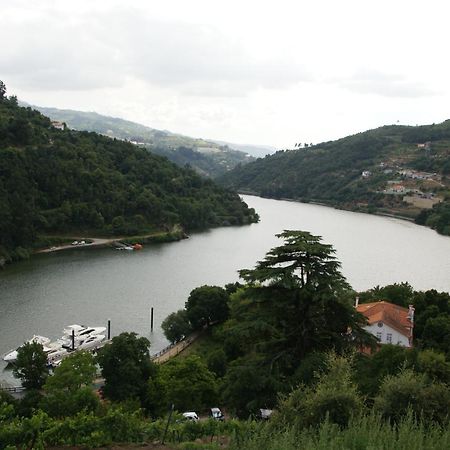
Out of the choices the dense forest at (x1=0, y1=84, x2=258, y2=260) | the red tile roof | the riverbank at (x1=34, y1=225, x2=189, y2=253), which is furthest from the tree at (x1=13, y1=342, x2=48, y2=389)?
the riverbank at (x1=34, y1=225, x2=189, y2=253)

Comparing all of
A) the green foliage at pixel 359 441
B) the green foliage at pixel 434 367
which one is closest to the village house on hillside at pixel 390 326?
the green foliage at pixel 434 367

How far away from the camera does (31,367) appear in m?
15.2

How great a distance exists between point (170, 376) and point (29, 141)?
4036 centimetres

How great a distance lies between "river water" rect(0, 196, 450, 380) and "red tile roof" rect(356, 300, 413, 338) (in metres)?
7.91

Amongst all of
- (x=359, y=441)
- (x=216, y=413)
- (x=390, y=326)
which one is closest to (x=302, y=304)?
(x=216, y=413)

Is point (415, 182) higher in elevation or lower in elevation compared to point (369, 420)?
higher

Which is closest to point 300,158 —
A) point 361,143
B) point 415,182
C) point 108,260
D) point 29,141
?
point 361,143

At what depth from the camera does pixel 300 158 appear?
4353 inches

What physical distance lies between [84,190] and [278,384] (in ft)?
139

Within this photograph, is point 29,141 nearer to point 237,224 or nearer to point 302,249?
point 237,224

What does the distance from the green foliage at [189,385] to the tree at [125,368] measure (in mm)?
626

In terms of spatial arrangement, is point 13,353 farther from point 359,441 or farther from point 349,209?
point 349,209

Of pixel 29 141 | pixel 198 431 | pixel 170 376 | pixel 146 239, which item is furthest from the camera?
pixel 29 141

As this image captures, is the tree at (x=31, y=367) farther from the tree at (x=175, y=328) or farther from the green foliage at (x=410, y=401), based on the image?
the green foliage at (x=410, y=401)
